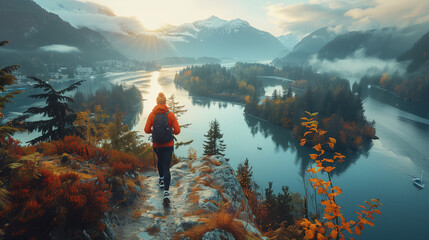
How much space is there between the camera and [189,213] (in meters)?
5.76

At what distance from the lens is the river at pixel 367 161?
96.9ft

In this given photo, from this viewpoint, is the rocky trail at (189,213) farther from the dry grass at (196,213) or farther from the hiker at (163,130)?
the hiker at (163,130)

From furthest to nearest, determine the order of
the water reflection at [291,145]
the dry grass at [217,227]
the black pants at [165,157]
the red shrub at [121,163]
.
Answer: the water reflection at [291,145] → the red shrub at [121,163] → the black pants at [165,157] → the dry grass at [217,227]

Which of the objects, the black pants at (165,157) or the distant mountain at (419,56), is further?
the distant mountain at (419,56)

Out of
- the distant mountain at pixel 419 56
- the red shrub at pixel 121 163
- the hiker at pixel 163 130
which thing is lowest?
the red shrub at pixel 121 163

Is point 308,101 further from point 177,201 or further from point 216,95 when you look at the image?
point 177,201

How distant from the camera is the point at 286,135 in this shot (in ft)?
200

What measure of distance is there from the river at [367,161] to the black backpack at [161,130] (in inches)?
1214

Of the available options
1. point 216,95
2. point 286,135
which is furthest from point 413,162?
point 216,95

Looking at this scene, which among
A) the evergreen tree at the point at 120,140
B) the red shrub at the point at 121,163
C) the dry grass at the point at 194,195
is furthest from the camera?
the evergreen tree at the point at 120,140

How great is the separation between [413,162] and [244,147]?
118 feet

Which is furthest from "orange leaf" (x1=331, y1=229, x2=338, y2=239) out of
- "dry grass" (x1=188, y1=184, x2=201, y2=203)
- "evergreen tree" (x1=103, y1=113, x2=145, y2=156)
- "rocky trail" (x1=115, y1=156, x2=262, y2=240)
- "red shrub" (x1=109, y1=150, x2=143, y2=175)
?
"evergreen tree" (x1=103, y1=113, x2=145, y2=156)

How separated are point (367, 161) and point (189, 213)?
5290 cm

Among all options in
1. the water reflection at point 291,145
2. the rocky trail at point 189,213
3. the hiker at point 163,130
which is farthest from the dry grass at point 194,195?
the water reflection at point 291,145
